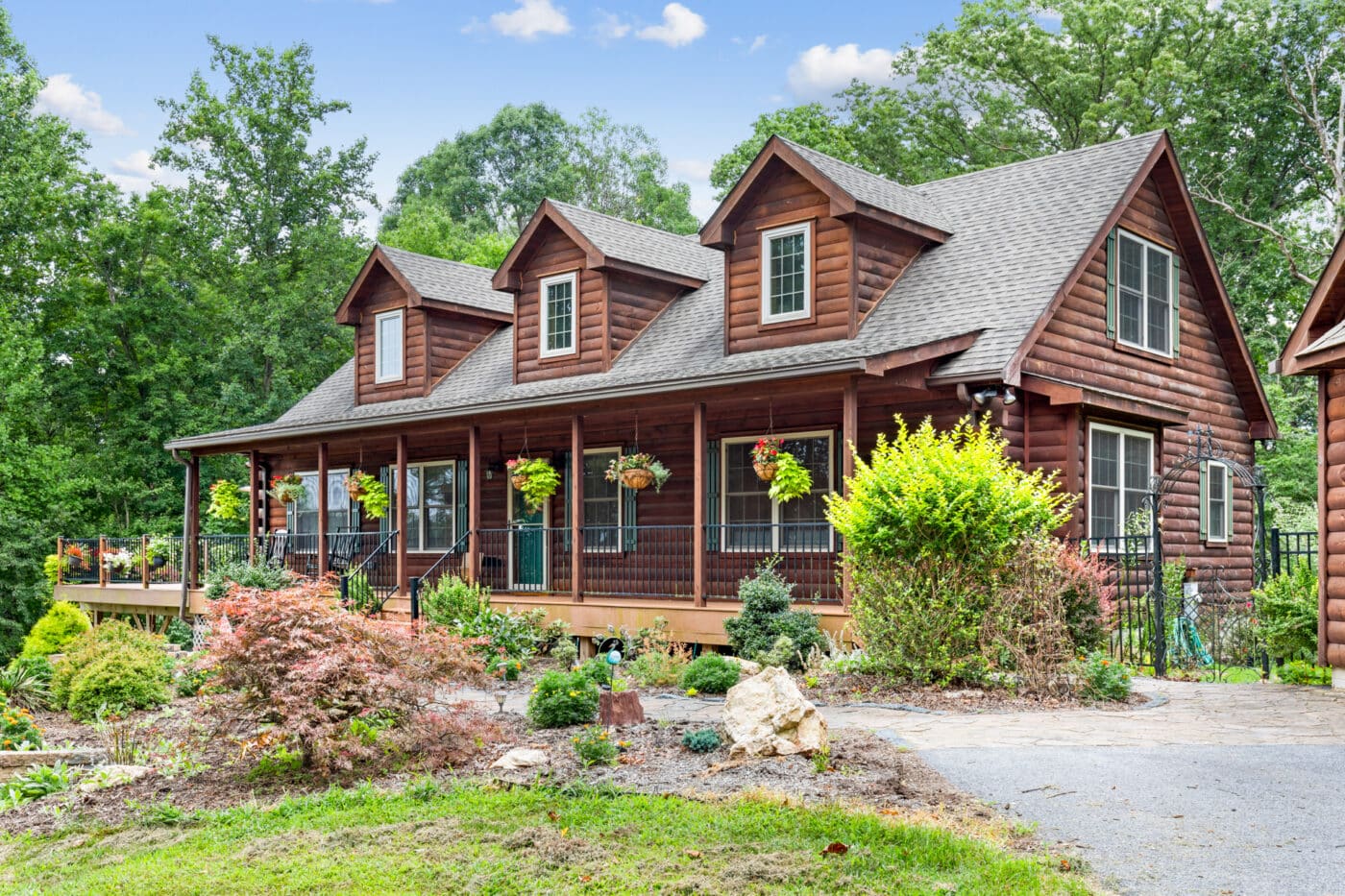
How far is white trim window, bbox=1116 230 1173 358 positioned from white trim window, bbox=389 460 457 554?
36.4 feet

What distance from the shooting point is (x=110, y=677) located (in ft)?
38.3

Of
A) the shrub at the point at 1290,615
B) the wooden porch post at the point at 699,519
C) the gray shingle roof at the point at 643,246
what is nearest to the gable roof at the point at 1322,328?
the shrub at the point at 1290,615

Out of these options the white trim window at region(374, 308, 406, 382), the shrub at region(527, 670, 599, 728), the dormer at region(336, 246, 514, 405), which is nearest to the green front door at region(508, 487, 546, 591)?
the dormer at region(336, 246, 514, 405)

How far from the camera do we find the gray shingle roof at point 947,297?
48.3 feet

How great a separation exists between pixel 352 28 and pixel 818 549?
21737 mm

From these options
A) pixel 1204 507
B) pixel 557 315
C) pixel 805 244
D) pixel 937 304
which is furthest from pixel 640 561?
pixel 1204 507

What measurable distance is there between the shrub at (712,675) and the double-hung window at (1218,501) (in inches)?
376

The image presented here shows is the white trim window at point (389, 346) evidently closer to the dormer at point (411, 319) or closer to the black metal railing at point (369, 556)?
the dormer at point (411, 319)

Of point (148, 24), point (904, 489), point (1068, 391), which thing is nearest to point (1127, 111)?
point (1068, 391)

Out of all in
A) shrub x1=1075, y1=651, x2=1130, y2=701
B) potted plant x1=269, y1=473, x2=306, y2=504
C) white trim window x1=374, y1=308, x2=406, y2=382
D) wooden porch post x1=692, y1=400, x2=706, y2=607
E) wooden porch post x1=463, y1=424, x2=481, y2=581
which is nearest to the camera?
shrub x1=1075, y1=651, x2=1130, y2=701

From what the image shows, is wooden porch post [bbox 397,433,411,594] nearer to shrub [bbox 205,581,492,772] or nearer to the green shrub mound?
the green shrub mound

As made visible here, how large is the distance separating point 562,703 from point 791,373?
5.32 meters

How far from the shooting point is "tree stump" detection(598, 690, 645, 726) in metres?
9.41

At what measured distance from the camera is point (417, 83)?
38.0 m
